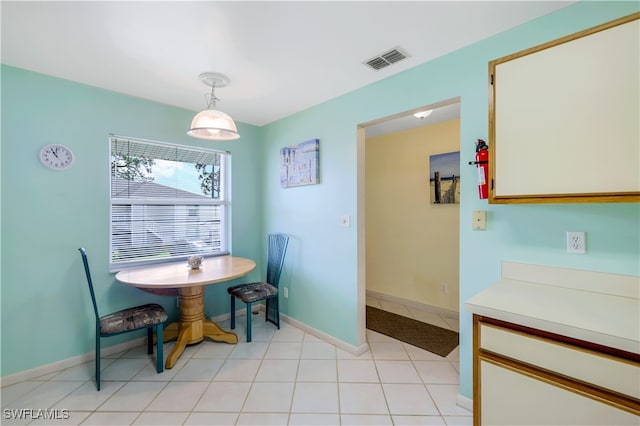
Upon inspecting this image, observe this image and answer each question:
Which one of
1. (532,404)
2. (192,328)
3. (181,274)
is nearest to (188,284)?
(181,274)

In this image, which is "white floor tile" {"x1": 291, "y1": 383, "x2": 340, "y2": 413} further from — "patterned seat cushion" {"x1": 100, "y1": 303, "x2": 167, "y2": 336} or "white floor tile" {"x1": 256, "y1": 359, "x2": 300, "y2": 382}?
"patterned seat cushion" {"x1": 100, "y1": 303, "x2": 167, "y2": 336}

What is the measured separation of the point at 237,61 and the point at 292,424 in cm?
247

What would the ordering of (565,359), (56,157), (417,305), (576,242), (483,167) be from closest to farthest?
(565,359)
(576,242)
(483,167)
(56,157)
(417,305)

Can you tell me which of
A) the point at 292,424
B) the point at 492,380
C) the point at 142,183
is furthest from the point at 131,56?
the point at 492,380

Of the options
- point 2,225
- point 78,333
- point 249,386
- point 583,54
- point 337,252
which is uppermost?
point 583,54

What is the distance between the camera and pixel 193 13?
58.2 inches

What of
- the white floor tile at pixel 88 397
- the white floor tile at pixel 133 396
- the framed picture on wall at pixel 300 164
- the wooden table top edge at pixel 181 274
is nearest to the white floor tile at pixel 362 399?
the wooden table top edge at pixel 181 274

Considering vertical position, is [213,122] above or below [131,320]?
above

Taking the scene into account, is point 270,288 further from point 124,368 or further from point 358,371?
point 124,368

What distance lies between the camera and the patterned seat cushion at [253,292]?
2.69 meters

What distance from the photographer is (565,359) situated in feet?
3.40

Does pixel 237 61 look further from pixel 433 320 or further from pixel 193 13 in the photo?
pixel 433 320

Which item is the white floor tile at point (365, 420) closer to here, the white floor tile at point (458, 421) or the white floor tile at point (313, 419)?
the white floor tile at point (313, 419)

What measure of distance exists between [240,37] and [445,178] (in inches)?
105
